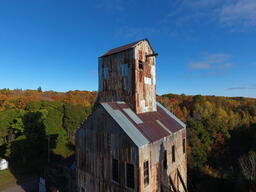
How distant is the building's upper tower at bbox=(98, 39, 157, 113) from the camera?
10562 mm

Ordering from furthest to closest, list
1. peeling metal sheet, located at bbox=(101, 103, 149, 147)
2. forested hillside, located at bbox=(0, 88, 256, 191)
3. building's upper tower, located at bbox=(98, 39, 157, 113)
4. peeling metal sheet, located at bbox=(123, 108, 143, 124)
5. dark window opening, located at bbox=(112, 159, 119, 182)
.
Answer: forested hillside, located at bbox=(0, 88, 256, 191)
building's upper tower, located at bbox=(98, 39, 157, 113)
peeling metal sheet, located at bbox=(123, 108, 143, 124)
dark window opening, located at bbox=(112, 159, 119, 182)
peeling metal sheet, located at bbox=(101, 103, 149, 147)

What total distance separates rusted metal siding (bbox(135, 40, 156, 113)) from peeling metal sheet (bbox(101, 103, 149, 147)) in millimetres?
1671

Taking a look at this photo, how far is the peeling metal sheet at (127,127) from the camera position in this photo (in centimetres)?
816

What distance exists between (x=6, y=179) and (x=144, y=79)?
23.0 metres

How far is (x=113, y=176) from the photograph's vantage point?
361 inches

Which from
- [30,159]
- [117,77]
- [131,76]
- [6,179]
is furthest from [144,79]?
[30,159]

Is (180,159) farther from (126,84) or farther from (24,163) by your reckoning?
(24,163)

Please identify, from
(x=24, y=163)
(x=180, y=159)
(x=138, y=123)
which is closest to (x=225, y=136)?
(x=180, y=159)

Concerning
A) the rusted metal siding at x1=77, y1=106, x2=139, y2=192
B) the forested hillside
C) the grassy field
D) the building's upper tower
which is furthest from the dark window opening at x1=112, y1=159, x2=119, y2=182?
the grassy field

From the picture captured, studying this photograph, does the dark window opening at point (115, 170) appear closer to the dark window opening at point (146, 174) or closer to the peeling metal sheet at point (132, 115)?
the dark window opening at point (146, 174)

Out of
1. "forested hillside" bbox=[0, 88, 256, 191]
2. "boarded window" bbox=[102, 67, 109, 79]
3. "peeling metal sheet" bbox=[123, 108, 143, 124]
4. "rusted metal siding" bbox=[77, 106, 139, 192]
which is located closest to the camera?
"rusted metal siding" bbox=[77, 106, 139, 192]

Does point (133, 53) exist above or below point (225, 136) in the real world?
above

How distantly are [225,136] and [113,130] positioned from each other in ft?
99.7

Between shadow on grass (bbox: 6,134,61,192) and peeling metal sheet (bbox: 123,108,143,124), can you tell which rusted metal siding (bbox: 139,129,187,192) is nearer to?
peeling metal sheet (bbox: 123,108,143,124)
